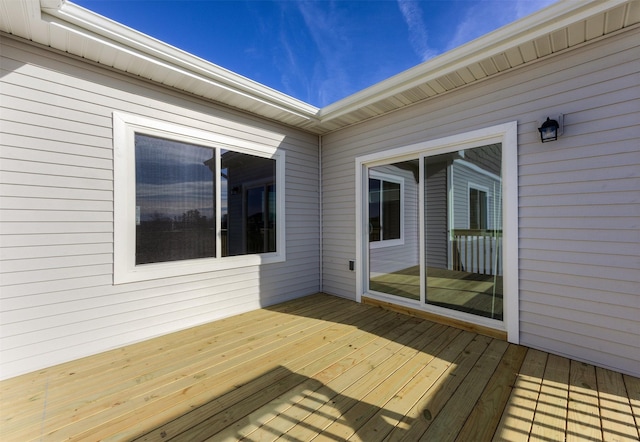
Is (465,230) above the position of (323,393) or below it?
above

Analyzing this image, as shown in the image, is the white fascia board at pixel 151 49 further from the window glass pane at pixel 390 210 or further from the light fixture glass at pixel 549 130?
the light fixture glass at pixel 549 130

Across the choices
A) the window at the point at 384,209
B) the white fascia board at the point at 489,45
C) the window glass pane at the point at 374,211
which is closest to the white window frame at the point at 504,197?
the window at the point at 384,209

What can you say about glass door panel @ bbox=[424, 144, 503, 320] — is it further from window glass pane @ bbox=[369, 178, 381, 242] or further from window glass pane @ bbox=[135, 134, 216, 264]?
window glass pane @ bbox=[135, 134, 216, 264]

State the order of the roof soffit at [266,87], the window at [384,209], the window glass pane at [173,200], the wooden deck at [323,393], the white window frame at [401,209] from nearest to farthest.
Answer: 1. the wooden deck at [323,393]
2. the roof soffit at [266,87]
3. the window glass pane at [173,200]
4. the white window frame at [401,209]
5. the window at [384,209]

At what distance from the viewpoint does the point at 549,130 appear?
8.01ft

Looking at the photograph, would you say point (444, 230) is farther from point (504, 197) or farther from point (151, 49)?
point (151, 49)

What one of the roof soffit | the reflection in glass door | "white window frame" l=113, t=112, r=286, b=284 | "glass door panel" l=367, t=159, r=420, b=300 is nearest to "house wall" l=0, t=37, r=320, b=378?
"white window frame" l=113, t=112, r=286, b=284

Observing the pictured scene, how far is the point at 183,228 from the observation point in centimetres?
316

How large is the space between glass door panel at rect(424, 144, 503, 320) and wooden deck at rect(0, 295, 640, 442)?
49 centimetres

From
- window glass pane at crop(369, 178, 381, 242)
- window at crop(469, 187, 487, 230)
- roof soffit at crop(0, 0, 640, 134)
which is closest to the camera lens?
roof soffit at crop(0, 0, 640, 134)

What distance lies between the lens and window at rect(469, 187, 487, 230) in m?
3.02

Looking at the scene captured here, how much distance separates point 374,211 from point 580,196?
2353mm

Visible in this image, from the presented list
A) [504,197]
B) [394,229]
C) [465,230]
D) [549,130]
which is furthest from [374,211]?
[549,130]

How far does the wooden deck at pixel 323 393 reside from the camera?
5.30 feet
